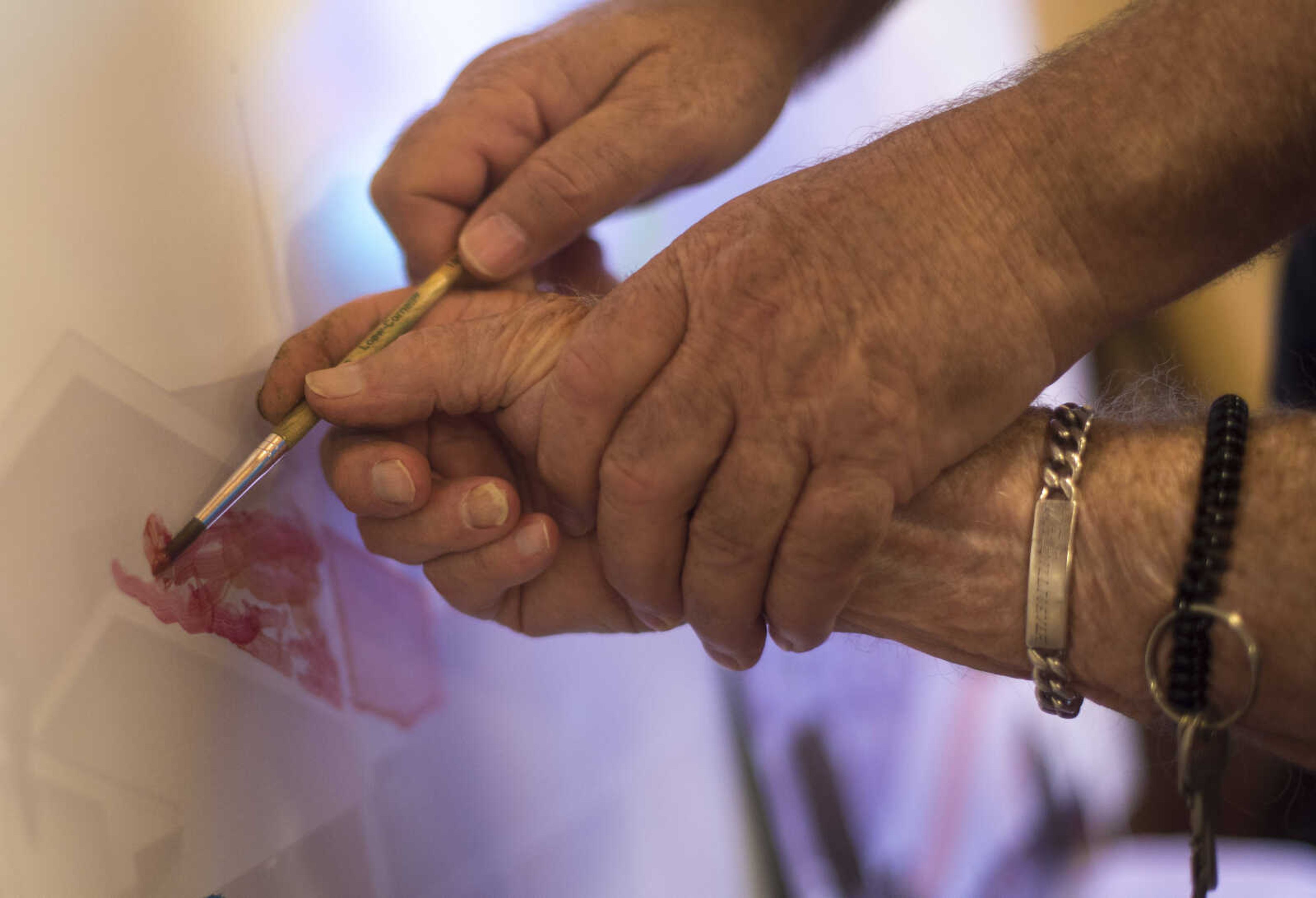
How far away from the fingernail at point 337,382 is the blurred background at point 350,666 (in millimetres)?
75

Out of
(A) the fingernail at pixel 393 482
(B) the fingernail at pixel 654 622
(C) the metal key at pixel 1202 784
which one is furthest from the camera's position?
(B) the fingernail at pixel 654 622

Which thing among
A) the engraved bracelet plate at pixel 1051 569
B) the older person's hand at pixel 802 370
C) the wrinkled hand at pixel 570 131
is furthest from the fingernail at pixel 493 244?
the engraved bracelet plate at pixel 1051 569

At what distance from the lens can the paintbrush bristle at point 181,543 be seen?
0.61m

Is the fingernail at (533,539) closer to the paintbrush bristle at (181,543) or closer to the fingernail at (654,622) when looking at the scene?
the fingernail at (654,622)

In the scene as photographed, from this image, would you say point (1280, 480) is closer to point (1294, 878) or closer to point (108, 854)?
point (1294, 878)

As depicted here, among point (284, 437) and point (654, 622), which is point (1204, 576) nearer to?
point (654, 622)

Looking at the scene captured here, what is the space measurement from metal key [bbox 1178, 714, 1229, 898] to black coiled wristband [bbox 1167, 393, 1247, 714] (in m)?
0.02

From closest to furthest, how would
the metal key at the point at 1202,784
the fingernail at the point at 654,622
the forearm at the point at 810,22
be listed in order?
the metal key at the point at 1202,784, the fingernail at the point at 654,622, the forearm at the point at 810,22

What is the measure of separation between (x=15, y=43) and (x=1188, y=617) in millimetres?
795

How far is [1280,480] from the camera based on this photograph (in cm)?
60

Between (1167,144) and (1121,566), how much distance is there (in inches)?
10.6

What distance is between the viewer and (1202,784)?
587 millimetres

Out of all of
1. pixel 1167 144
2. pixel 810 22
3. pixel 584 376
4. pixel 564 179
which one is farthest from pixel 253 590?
pixel 810 22

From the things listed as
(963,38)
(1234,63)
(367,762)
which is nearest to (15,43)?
(367,762)
